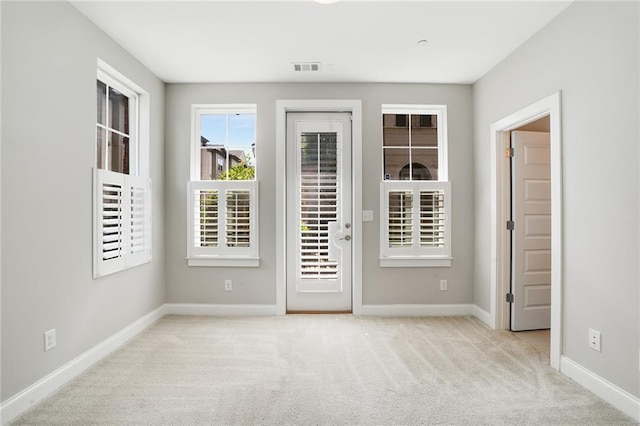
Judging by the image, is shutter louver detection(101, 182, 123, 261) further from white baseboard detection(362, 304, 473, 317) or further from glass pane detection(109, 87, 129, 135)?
white baseboard detection(362, 304, 473, 317)

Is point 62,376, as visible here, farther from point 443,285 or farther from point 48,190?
point 443,285

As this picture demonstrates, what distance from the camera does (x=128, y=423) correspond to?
73.6 inches

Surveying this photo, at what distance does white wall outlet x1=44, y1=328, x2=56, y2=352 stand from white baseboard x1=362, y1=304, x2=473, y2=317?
8.77ft

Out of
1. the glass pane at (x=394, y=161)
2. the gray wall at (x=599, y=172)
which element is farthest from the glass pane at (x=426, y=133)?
the gray wall at (x=599, y=172)

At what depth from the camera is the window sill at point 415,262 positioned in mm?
3750

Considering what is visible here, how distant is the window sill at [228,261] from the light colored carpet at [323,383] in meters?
0.71

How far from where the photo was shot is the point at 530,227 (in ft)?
10.7

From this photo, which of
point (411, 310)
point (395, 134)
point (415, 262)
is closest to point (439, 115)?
point (395, 134)

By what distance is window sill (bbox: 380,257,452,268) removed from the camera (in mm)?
3750

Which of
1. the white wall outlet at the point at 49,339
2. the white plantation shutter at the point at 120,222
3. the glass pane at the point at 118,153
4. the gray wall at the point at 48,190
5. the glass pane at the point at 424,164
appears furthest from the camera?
the glass pane at the point at 424,164

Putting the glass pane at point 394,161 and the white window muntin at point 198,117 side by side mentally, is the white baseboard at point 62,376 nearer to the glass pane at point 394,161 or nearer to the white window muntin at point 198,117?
the white window muntin at point 198,117

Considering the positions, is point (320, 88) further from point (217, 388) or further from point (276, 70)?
point (217, 388)

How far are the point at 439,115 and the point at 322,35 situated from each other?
5.80 ft

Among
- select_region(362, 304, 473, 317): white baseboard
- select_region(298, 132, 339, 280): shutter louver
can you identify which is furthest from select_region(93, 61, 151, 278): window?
select_region(362, 304, 473, 317): white baseboard
